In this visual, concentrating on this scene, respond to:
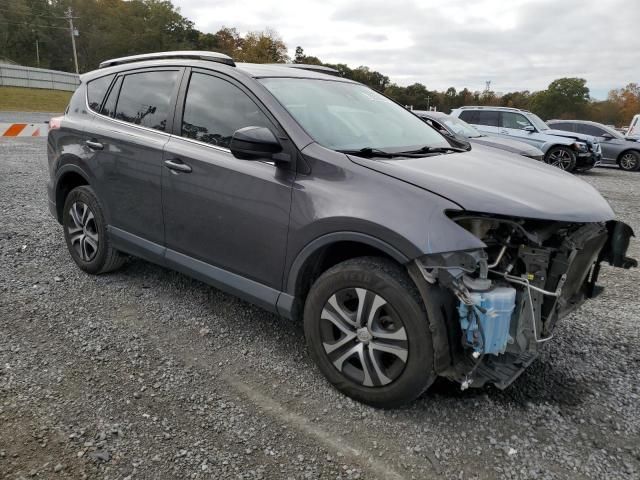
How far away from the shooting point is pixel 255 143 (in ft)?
8.88

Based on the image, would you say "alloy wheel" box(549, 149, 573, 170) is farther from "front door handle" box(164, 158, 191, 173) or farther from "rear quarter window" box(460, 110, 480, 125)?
"front door handle" box(164, 158, 191, 173)

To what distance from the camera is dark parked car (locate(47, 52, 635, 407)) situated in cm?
239

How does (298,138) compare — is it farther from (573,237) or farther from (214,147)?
(573,237)

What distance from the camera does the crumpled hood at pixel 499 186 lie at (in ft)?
7.85

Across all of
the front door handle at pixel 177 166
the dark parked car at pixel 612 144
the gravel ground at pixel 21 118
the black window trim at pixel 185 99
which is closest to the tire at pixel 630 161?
the dark parked car at pixel 612 144

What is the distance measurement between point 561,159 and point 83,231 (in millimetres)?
12771

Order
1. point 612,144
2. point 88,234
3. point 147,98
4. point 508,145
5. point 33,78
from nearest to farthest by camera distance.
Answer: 1. point 147,98
2. point 88,234
3. point 508,145
4. point 612,144
5. point 33,78

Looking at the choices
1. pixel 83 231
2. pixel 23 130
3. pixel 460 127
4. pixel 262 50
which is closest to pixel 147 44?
pixel 262 50

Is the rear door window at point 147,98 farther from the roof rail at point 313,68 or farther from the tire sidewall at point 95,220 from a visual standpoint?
the roof rail at point 313,68

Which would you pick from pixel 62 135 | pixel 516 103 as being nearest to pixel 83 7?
pixel 516 103

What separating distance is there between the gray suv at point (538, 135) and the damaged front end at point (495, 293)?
39.6ft

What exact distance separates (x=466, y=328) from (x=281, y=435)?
1.05 meters

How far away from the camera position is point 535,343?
2.45 meters

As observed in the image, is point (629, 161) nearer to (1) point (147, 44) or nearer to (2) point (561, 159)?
(2) point (561, 159)
